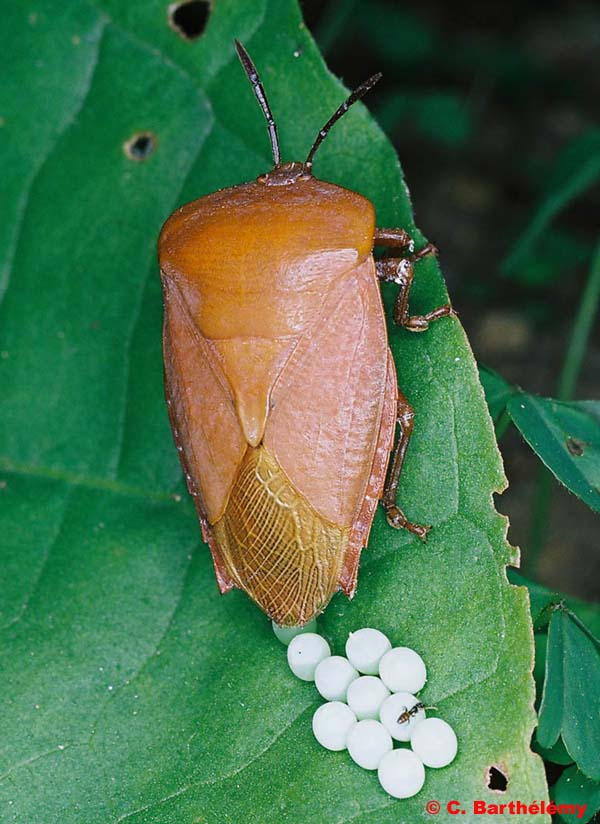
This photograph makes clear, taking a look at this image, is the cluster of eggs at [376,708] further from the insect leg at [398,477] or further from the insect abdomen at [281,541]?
the insect leg at [398,477]

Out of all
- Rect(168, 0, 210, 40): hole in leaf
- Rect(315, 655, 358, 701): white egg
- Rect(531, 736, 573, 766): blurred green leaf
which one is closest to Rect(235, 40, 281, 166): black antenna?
Rect(168, 0, 210, 40): hole in leaf

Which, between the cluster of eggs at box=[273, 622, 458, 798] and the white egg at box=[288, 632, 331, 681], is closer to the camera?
the cluster of eggs at box=[273, 622, 458, 798]

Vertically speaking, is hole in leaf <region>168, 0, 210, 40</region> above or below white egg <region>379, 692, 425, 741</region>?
above

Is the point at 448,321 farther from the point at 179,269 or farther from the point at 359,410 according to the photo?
the point at 179,269

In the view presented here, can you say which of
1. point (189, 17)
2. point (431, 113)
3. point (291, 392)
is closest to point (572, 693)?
point (291, 392)

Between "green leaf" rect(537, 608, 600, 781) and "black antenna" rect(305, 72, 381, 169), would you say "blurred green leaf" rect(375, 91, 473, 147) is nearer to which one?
"black antenna" rect(305, 72, 381, 169)

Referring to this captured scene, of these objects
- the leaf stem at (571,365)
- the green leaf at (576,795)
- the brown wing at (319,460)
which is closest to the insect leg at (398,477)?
the brown wing at (319,460)
